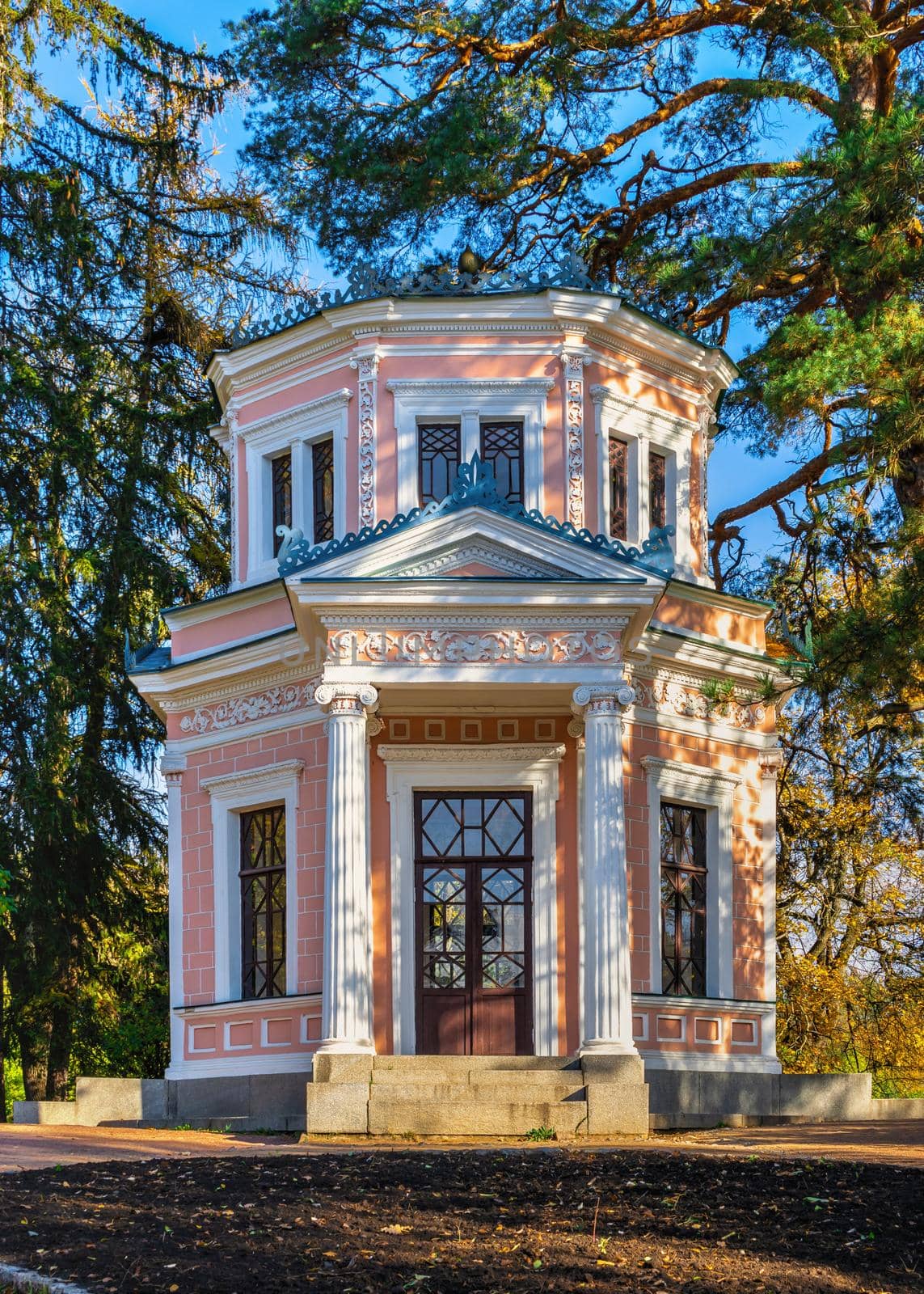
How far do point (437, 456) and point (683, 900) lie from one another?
5.71 metres

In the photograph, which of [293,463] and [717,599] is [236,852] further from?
[717,599]

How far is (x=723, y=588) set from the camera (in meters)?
24.9

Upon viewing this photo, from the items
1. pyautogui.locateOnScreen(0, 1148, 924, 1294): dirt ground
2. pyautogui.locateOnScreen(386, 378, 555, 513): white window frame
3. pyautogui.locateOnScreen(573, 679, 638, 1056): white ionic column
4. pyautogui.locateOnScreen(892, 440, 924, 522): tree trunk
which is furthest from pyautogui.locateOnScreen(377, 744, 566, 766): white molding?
pyautogui.locateOnScreen(0, 1148, 924, 1294): dirt ground

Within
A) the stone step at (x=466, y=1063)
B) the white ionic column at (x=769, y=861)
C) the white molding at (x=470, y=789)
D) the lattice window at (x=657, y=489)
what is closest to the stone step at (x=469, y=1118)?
the stone step at (x=466, y=1063)

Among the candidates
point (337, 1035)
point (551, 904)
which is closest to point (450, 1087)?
point (337, 1035)

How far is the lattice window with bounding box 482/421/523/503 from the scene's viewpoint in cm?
1934

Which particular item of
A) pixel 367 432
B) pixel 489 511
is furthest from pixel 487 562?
pixel 367 432

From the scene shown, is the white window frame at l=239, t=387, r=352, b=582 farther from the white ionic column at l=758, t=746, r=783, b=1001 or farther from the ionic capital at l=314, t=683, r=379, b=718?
the white ionic column at l=758, t=746, r=783, b=1001

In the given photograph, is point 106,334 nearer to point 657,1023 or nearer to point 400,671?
point 400,671

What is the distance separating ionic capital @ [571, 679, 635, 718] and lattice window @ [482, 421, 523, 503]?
13.7ft

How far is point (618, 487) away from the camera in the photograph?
20.0 m

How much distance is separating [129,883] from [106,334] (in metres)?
8.43

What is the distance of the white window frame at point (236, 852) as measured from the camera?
18.4 metres

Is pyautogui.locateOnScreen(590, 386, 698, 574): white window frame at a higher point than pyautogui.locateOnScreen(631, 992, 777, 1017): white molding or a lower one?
higher
